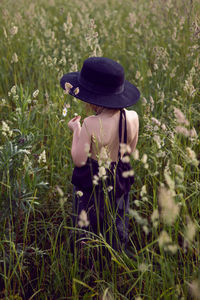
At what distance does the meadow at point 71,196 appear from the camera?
1258 mm

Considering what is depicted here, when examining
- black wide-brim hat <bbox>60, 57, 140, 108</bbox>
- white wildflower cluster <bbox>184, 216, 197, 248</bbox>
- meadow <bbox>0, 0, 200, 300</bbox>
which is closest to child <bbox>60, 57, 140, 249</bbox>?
black wide-brim hat <bbox>60, 57, 140, 108</bbox>

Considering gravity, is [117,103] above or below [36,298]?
Result: above

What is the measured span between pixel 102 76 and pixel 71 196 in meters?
0.98

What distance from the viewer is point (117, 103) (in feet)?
4.91

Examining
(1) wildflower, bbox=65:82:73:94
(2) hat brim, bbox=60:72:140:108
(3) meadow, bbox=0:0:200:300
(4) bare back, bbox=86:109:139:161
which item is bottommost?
(3) meadow, bbox=0:0:200:300

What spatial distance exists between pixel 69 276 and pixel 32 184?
1.69 feet

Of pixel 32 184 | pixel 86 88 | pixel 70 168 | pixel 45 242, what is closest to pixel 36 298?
pixel 45 242

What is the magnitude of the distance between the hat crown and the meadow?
22 cm

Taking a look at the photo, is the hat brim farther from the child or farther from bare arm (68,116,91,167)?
bare arm (68,116,91,167)

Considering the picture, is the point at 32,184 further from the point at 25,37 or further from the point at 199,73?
the point at 25,37

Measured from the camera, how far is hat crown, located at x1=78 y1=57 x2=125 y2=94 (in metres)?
1.50

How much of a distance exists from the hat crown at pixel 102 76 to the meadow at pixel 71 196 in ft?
0.72

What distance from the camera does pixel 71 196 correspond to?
85.4 inches

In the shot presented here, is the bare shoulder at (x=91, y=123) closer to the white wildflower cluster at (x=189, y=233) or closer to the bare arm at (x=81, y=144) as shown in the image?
the bare arm at (x=81, y=144)
